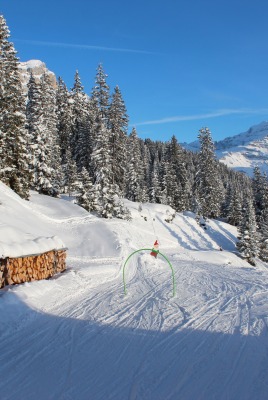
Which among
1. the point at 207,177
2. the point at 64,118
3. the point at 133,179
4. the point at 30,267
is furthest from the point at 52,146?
the point at 30,267

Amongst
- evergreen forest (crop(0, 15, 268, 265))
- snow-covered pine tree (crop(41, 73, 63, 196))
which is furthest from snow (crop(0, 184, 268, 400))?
snow-covered pine tree (crop(41, 73, 63, 196))

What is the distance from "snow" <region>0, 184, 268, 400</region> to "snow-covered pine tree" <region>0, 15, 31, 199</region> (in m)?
17.2

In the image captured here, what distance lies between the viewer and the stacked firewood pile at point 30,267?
12.1 m

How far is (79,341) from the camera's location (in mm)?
8445

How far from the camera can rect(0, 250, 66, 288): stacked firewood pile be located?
39.7 ft

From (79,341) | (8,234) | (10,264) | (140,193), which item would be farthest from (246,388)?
(140,193)

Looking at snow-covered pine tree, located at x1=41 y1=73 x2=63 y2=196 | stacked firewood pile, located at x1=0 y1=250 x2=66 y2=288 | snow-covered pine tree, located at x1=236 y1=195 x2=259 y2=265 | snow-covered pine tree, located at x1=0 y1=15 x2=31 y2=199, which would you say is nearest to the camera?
stacked firewood pile, located at x1=0 y1=250 x2=66 y2=288

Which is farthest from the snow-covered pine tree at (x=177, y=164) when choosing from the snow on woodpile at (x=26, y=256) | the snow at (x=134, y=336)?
the snow on woodpile at (x=26, y=256)

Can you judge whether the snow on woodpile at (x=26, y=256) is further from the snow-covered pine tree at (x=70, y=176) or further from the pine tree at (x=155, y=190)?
the pine tree at (x=155, y=190)

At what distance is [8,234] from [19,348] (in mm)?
7038

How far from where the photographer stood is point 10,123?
3134 centimetres

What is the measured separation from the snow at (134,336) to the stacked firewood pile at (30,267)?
1.76ft

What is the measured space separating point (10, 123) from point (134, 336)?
27078 mm

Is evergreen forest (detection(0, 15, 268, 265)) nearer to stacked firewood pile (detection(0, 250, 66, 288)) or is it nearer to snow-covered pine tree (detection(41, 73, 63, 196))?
snow-covered pine tree (detection(41, 73, 63, 196))
